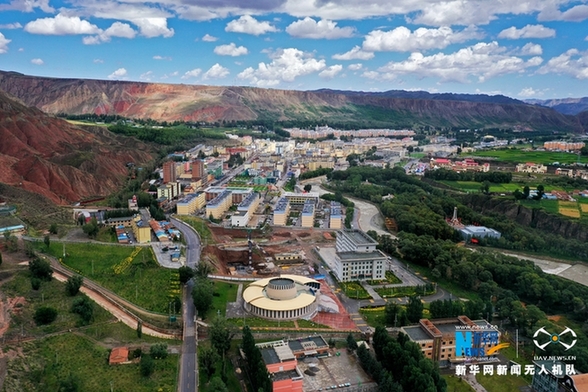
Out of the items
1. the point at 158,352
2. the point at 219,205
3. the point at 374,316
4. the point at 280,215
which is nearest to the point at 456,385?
the point at 374,316

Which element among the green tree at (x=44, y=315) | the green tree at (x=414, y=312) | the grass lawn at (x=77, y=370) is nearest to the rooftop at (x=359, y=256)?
the green tree at (x=414, y=312)

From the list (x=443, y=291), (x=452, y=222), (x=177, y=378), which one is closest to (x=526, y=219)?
(x=452, y=222)

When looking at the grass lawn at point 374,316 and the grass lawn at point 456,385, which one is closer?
the grass lawn at point 456,385

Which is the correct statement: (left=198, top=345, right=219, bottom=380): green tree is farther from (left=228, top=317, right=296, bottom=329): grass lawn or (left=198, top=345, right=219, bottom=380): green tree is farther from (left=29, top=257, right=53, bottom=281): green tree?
(left=29, top=257, right=53, bottom=281): green tree

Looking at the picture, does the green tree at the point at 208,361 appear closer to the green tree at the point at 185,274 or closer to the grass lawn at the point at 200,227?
the green tree at the point at 185,274

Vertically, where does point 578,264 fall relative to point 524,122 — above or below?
below

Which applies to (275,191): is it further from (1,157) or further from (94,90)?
(94,90)
